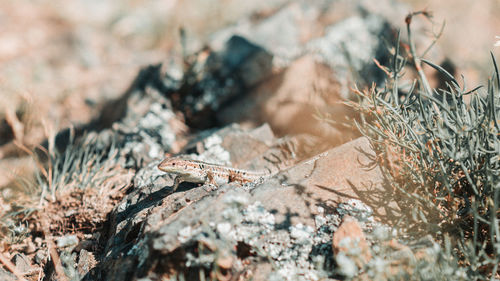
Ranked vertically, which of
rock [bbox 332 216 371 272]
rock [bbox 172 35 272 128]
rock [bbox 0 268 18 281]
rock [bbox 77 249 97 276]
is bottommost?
rock [bbox 332 216 371 272]

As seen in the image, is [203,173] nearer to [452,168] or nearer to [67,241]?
[67,241]

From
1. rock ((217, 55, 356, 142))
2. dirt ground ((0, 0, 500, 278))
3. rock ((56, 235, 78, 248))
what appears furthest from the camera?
dirt ground ((0, 0, 500, 278))

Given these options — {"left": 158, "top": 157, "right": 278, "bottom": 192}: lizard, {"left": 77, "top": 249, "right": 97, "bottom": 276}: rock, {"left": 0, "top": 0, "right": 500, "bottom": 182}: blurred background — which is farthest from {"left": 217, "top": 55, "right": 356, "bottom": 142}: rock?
{"left": 77, "top": 249, "right": 97, "bottom": 276}: rock

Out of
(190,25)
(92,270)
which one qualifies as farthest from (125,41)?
(92,270)

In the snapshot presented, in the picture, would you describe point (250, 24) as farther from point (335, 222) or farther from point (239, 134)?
point (335, 222)

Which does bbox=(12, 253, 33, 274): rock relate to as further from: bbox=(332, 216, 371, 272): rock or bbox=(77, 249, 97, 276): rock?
bbox=(332, 216, 371, 272): rock

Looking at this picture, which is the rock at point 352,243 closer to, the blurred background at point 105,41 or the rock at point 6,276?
the rock at point 6,276

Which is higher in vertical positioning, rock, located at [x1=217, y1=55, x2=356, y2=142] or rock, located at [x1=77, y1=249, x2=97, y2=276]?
rock, located at [x1=217, y1=55, x2=356, y2=142]

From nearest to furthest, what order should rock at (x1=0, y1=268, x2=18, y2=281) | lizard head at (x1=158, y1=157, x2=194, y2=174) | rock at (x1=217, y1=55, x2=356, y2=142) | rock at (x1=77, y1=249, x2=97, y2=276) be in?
rock at (x1=0, y1=268, x2=18, y2=281) → rock at (x1=77, y1=249, x2=97, y2=276) → lizard head at (x1=158, y1=157, x2=194, y2=174) → rock at (x1=217, y1=55, x2=356, y2=142)
